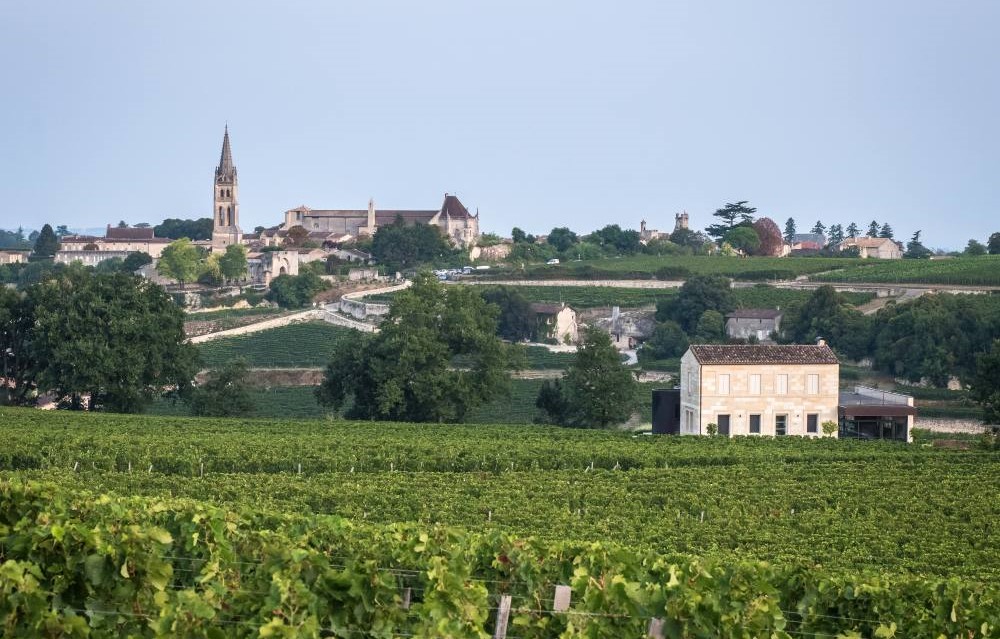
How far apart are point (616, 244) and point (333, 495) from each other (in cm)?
8751

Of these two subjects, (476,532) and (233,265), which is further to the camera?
(233,265)

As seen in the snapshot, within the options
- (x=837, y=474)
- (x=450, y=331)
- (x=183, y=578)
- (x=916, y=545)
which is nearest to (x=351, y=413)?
(x=450, y=331)

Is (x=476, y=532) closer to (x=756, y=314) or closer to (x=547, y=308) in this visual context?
(x=756, y=314)

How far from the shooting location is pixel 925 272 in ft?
272

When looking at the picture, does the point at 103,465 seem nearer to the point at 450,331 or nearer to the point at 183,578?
the point at 183,578

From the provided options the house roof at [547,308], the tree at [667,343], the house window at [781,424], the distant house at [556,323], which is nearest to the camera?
the house window at [781,424]

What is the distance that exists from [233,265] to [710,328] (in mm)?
35838

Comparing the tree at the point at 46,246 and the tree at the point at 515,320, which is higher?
the tree at the point at 46,246

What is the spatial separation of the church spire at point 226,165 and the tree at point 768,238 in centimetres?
4325

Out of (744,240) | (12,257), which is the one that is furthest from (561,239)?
(12,257)

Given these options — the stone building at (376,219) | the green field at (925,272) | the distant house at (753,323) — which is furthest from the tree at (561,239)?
the distant house at (753,323)

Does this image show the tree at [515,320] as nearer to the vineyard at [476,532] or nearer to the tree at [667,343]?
the tree at [667,343]

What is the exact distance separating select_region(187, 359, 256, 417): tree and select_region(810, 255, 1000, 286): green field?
148 feet

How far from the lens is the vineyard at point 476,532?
1098cm
